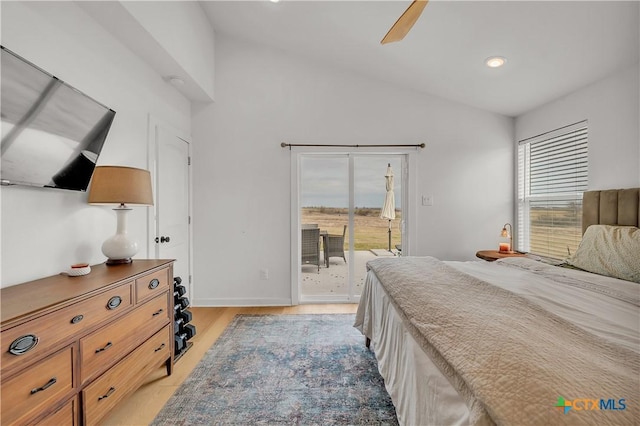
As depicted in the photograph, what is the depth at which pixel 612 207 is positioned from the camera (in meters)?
2.24

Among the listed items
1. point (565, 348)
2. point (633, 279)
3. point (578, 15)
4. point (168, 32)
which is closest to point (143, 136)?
point (168, 32)

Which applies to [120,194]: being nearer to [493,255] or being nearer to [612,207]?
[493,255]

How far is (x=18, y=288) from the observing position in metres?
1.34

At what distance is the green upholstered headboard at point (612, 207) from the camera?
209 centimetres

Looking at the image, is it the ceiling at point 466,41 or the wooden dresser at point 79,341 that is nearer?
the wooden dresser at point 79,341

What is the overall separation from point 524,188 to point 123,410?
4307 mm

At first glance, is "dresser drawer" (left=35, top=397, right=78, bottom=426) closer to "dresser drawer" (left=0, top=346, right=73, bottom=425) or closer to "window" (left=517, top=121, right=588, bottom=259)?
"dresser drawer" (left=0, top=346, right=73, bottom=425)

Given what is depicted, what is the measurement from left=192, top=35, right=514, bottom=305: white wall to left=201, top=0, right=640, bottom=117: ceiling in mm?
232

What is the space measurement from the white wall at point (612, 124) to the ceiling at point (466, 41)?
0.11 meters

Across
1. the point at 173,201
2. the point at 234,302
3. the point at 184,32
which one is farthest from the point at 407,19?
the point at 234,302

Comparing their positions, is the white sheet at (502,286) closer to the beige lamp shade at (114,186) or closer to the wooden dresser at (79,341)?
the wooden dresser at (79,341)

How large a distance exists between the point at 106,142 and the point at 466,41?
2.99 meters

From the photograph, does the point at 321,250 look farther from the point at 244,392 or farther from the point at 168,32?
the point at 168,32

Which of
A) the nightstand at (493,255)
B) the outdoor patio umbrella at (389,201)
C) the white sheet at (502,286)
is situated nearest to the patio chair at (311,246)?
the outdoor patio umbrella at (389,201)
